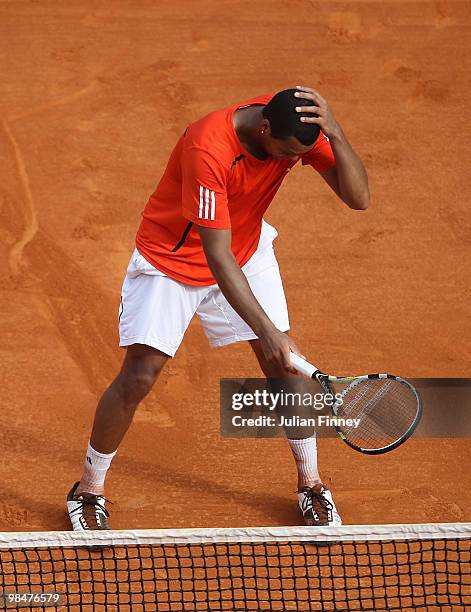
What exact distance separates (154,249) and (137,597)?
5.40ft

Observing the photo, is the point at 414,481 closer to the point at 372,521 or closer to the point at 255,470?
the point at 372,521

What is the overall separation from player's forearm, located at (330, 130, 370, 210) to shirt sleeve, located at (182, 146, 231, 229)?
56 centimetres

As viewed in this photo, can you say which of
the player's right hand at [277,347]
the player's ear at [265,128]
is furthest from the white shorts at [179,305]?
the player's ear at [265,128]

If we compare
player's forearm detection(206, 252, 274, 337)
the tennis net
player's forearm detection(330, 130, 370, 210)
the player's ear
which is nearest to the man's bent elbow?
player's forearm detection(330, 130, 370, 210)

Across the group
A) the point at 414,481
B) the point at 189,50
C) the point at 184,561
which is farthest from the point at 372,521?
the point at 189,50

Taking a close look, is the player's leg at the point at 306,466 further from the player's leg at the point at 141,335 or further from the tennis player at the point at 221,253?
the player's leg at the point at 141,335

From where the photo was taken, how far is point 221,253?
4793 millimetres

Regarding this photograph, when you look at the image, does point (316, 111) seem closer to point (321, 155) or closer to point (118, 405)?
point (321, 155)

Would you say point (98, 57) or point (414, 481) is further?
point (98, 57)

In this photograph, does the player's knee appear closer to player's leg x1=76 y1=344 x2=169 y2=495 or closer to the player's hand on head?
player's leg x1=76 y1=344 x2=169 y2=495

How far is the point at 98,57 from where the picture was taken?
989 centimetres

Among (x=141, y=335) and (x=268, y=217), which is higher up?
(x=268, y=217)

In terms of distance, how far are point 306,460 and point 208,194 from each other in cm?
165

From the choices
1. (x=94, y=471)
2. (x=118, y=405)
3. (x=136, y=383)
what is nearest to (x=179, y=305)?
(x=136, y=383)
